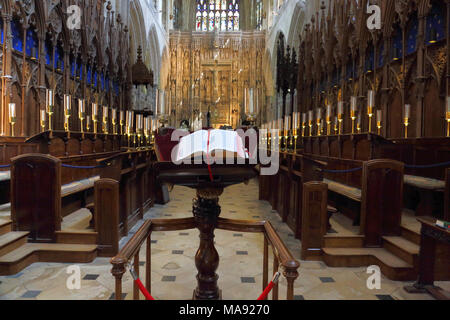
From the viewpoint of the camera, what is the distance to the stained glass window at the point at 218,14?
2425 centimetres

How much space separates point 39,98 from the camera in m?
6.11

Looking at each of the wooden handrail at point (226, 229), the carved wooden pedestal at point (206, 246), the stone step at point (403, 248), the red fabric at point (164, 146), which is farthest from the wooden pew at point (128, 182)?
the stone step at point (403, 248)

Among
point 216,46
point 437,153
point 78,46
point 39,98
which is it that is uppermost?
point 216,46

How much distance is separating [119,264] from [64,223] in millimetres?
3440

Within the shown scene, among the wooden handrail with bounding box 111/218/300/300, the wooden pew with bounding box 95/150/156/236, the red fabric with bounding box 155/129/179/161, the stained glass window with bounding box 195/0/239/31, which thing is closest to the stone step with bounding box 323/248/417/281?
the wooden handrail with bounding box 111/218/300/300

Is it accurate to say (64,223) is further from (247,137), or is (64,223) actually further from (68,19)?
(68,19)

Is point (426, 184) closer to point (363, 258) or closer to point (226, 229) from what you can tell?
point (363, 258)

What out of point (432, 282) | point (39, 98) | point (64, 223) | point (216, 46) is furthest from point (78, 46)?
point (216, 46)

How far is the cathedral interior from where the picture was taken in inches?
94.0

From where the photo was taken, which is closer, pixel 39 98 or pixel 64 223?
pixel 64 223

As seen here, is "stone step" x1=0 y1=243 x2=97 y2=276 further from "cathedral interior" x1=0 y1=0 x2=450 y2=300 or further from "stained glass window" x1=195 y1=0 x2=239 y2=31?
"stained glass window" x1=195 y1=0 x2=239 y2=31

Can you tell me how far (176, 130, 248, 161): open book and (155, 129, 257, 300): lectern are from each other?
0.09 m

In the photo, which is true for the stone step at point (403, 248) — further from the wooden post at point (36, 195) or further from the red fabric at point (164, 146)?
the wooden post at point (36, 195)

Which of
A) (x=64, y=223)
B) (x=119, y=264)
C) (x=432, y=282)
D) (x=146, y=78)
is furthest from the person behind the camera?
(x=146, y=78)
